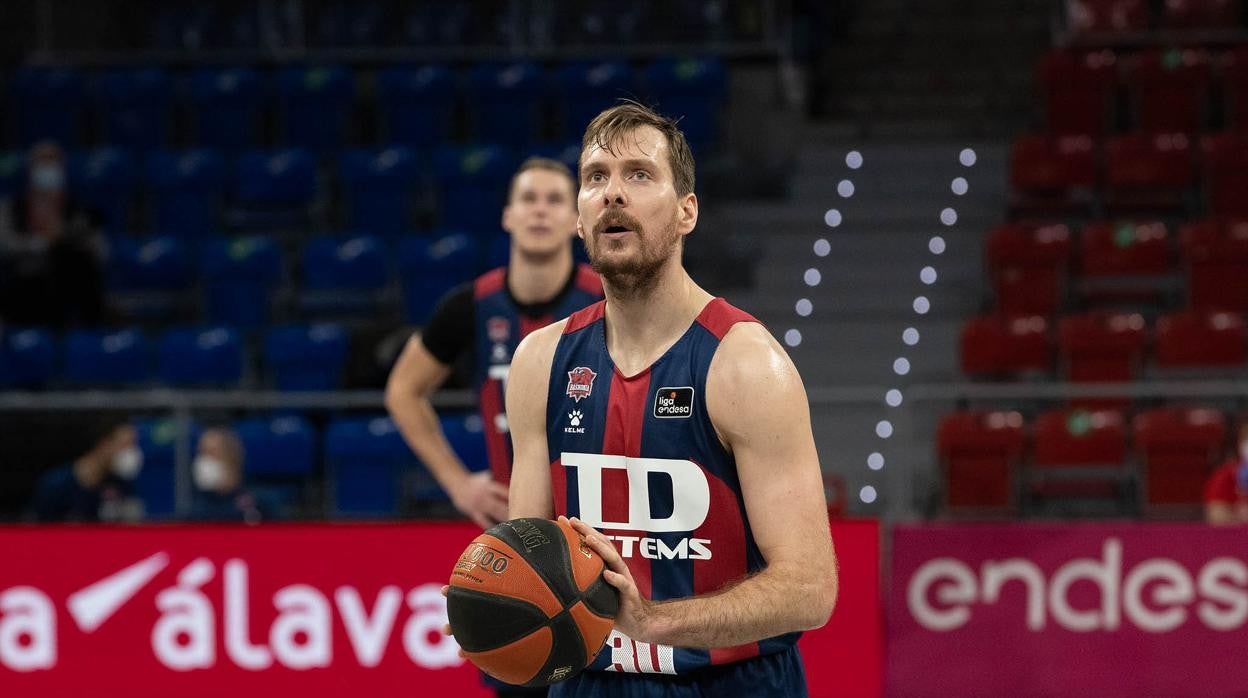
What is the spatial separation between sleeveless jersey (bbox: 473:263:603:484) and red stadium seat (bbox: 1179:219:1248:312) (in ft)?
26.9

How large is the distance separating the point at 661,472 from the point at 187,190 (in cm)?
1271

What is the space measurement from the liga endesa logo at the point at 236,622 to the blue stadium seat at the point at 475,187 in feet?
21.8

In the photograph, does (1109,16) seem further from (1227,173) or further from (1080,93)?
(1227,173)

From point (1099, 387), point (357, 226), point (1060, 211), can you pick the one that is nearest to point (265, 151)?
point (357, 226)

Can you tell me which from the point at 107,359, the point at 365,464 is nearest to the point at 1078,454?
the point at 365,464

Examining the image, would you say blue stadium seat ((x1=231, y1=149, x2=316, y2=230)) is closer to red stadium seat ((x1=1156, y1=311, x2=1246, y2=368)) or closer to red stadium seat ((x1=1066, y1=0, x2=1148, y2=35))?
red stadium seat ((x1=1066, y1=0, x2=1148, y2=35))

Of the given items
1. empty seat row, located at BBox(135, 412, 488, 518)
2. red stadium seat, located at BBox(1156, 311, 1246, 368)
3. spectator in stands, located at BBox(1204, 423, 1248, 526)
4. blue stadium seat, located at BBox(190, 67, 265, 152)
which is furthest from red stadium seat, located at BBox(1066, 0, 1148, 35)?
blue stadium seat, located at BBox(190, 67, 265, 152)

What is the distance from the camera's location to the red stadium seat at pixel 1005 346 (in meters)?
12.8

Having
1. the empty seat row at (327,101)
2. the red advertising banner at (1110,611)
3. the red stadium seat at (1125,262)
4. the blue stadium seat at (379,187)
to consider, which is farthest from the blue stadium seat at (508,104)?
the red advertising banner at (1110,611)

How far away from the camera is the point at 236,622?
850 centimetres

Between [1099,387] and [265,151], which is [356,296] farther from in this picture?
[1099,387]

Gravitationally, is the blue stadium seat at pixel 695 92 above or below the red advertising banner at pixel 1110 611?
above

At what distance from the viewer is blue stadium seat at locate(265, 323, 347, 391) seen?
13.1 m

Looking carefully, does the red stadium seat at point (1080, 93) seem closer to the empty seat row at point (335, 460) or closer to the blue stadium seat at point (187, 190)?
the empty seat row at point (335, 460)
